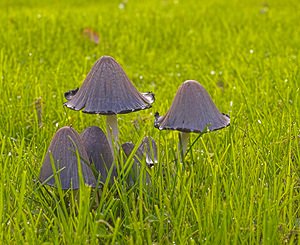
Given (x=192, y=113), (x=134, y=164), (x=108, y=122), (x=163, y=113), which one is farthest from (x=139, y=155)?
(x=163, y=113)

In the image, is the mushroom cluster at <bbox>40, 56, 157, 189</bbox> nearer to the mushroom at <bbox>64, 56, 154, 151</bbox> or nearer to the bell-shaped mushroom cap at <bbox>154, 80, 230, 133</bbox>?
the mushroom at <bbox>64, 56, 154, 151</bbox>

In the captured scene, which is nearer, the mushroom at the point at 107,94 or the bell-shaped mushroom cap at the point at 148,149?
the mushroom at the point at 107,94

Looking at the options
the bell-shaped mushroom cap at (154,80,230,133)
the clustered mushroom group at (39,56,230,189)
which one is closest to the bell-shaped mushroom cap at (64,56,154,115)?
the clustered mushroom group at (39,56,230,189)

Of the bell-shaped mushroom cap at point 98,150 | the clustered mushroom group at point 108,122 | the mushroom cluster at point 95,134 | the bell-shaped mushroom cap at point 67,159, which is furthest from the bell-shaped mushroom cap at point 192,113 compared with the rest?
the bell-shaped mushroom cap at point 67,159

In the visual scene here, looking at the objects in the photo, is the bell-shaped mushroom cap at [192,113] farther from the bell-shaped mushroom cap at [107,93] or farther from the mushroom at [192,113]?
the bell-shaped mushroom cap at [107,93]

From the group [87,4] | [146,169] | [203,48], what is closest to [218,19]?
[203,48]

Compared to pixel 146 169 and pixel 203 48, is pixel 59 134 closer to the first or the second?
pixel 146 169
